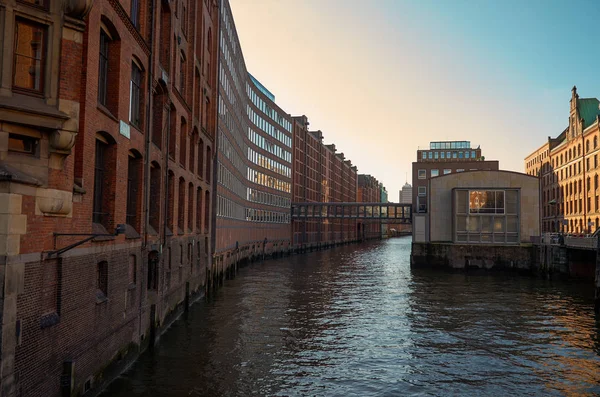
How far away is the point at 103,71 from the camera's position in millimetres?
15883

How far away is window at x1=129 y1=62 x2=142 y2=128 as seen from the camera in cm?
1872

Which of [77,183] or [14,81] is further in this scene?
[77,183]

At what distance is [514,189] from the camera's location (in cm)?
5669

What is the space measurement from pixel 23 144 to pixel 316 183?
10989 cm

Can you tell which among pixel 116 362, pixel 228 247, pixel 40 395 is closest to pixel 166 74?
pixel 116 362

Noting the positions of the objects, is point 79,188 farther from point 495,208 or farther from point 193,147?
point 495,208

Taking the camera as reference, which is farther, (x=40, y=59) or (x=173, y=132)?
(x=173, y=132)

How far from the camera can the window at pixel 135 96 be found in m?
18.7

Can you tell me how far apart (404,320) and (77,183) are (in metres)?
20.1

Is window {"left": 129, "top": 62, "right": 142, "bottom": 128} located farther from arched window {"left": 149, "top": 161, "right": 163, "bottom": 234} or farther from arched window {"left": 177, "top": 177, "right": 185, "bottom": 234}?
arched window {"left": 177, "top": 177, "right": 185, "bottom": 234}

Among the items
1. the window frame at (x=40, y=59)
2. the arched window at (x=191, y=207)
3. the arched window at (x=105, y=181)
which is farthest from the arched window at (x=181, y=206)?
the window frame at (x=40, y=59)

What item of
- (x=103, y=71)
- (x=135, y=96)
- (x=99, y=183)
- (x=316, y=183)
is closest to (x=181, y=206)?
(x=135, y=96)

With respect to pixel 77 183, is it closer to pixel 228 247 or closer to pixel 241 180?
pixel 228 247

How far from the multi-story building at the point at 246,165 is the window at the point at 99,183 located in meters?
25.8
